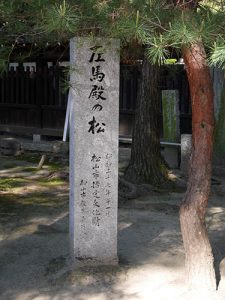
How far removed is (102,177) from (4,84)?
939cm

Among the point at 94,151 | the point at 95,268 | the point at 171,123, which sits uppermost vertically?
the point at 171,123

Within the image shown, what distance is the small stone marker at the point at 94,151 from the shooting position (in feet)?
14.3

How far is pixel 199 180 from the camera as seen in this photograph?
404 cm

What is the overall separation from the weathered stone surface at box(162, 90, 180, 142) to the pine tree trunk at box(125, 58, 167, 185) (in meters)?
1.37

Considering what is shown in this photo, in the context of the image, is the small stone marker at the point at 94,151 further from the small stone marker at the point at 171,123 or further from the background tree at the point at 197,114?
the small stone marker at the point at 171,123

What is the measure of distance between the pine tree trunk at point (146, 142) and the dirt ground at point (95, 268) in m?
0.43

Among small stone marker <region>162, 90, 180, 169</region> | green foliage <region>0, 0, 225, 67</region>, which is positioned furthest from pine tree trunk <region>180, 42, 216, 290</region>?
small stone marker <region>162, 90, 180, 169</region>

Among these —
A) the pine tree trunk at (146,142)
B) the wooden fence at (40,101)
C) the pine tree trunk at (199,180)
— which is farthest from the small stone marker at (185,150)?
the pine tree trunk at (199,180)

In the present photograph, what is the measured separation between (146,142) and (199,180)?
13.5ft

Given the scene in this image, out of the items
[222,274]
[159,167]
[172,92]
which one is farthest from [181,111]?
[222,274]

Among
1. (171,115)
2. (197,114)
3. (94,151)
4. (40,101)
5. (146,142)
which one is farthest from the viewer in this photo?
(40,101)

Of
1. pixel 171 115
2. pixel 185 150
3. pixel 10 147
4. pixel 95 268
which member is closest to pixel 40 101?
pixel 10 147

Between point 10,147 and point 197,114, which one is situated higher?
point 197,114

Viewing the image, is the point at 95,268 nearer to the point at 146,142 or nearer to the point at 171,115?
the point at 146,142
